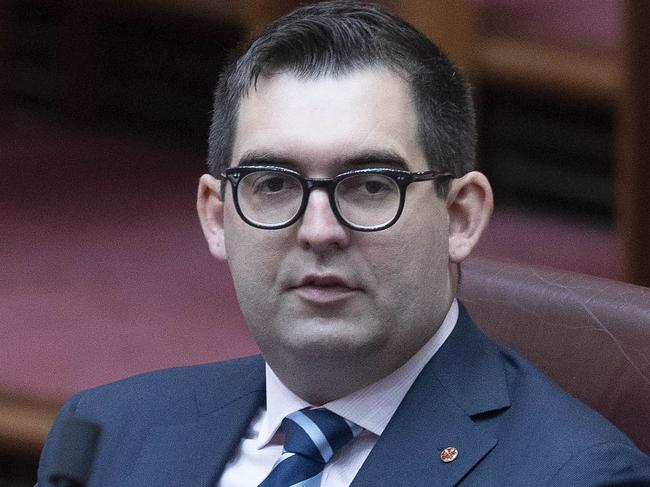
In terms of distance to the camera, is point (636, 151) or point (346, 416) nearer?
point (346, 416)

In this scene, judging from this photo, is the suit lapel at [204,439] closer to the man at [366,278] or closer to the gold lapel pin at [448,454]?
the man at [366,278]

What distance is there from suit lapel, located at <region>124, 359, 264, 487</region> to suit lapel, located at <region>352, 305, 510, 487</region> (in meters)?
0.13

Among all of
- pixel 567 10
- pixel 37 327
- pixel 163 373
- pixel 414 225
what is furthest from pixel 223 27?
pixel 414 225

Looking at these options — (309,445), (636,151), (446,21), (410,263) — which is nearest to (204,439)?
(309,445)

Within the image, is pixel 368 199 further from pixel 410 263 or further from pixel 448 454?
pixel 448 454

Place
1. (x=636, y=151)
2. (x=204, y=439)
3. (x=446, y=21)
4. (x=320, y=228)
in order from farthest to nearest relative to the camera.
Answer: (x=446, y=21) → (x=636, y=151) → (x=204, y=439) → (x=320, y=228)

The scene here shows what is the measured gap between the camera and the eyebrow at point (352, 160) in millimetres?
938

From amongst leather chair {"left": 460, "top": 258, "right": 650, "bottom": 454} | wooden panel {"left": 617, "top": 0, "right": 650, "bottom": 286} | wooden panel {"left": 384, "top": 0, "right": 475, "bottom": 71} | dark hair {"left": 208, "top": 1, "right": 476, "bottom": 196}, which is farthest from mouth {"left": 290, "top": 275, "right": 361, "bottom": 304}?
wooden panel {"left": 384, "top": 0, "right": 475, "bottom": 71}

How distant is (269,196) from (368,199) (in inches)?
2.4

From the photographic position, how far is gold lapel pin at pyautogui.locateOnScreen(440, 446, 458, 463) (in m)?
0.95

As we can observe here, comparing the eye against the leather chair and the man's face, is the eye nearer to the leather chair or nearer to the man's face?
the man's face

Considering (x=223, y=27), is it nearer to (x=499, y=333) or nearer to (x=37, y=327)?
(x=37, y=327)

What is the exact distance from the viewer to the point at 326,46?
3.20 feet

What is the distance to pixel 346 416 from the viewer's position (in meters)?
0.98
